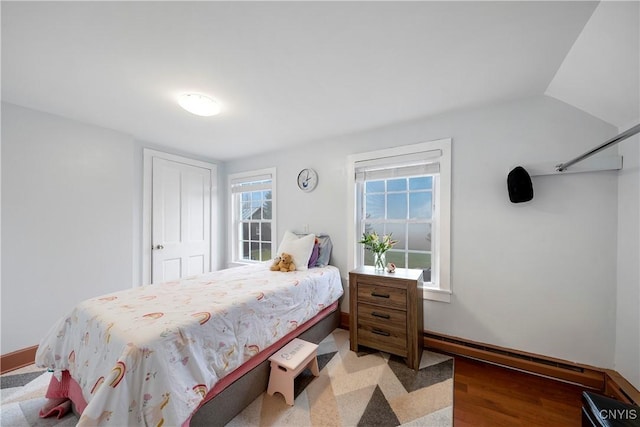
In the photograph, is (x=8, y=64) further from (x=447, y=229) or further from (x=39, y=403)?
(x=447, y=229)

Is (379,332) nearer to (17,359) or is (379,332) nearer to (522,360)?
(522,360)

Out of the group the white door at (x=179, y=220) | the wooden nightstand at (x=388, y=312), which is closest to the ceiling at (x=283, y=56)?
the white door at (x=179, y=220)

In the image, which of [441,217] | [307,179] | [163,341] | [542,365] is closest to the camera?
[163,341]

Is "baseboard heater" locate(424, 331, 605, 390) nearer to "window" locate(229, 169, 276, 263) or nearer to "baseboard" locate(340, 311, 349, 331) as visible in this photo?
"baseboard" locate(340, 311, 349, 331)

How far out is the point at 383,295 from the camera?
2.12 metres

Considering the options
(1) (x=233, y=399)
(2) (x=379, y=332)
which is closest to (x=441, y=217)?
(2) (x=379, y=332)

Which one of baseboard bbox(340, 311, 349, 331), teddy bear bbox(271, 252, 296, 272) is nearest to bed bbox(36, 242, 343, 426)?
teddy bear bbox(271, 252, 296, 272)

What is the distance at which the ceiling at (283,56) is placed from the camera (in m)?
1.17

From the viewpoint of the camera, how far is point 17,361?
2010mm

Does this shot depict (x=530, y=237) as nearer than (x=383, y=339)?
Yes

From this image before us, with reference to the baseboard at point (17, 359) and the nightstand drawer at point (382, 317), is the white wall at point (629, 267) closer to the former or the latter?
the nightstand drawer at point (382, 317)

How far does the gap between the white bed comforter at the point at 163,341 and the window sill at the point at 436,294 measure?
1.29 meters

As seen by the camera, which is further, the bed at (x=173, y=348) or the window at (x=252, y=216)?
the window at (x=252, y=216)

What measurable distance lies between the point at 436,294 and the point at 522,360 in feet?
2.57
